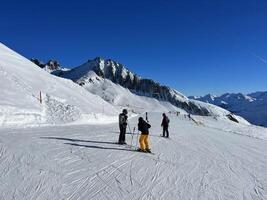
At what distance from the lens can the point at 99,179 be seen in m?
12.5

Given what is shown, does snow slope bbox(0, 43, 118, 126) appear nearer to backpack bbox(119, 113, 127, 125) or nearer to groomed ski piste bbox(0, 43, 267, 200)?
groomed ski piste bbox(0, 43, 267, 200)

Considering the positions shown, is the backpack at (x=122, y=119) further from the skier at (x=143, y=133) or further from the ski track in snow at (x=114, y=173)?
the skier at (x=143, y=133)

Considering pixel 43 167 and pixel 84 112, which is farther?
pixel 84 112

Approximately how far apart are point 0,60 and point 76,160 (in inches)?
1269

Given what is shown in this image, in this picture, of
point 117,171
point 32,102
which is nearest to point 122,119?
point 117,171

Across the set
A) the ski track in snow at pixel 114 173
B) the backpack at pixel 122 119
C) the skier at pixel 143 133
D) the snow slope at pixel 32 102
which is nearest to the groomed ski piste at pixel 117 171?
the ski track in snow at pixel 114 173

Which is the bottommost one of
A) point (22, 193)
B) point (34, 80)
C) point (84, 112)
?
point (22, 193)

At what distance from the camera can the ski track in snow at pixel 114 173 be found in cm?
1130

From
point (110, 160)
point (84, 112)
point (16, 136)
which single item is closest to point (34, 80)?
point (84, 112)

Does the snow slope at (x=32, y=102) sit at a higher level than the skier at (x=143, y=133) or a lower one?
higher

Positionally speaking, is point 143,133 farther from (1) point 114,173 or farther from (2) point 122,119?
(1) point 114,173

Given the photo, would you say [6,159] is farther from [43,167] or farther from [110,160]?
[110,160]

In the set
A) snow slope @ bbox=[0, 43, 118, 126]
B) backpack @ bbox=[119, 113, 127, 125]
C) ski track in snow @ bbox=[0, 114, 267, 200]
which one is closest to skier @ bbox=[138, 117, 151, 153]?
ski track in snow @ bbox=[0, 114, 267, 200]

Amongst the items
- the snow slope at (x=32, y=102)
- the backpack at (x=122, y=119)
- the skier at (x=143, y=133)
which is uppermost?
the snow slope at (x=32, y=102)
